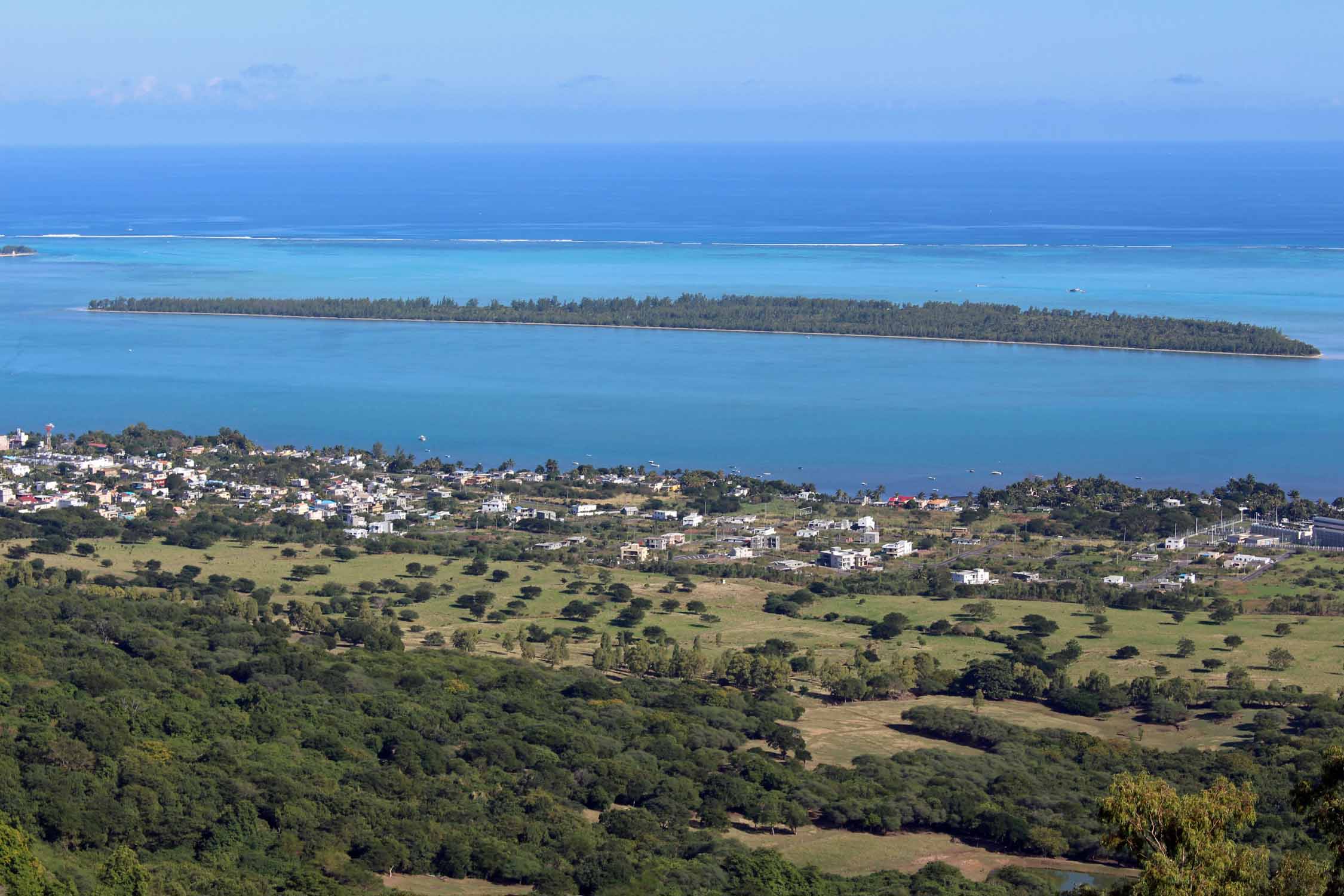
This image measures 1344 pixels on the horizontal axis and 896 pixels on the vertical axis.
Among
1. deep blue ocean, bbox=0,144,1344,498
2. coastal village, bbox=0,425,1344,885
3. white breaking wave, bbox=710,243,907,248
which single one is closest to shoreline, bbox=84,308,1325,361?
deep blue ocean, bbox=0,144,1344,498

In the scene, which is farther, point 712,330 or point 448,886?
point 712,330

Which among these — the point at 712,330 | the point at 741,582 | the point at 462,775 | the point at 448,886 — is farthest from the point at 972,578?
the point at 712,330

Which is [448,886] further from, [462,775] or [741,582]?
[741,582]

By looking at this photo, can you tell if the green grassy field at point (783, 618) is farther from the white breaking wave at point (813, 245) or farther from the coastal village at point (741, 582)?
the white breaking wave at point (813, 245)

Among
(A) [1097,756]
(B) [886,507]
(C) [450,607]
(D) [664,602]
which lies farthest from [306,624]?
(B) [886,507]

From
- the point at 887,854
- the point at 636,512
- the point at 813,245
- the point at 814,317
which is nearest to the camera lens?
the point at 887,854

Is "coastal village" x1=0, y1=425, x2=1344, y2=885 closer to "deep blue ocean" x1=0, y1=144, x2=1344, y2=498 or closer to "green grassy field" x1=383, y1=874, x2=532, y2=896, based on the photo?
"green grassy field" x1=383, y1=874, x2=532, y2=896
